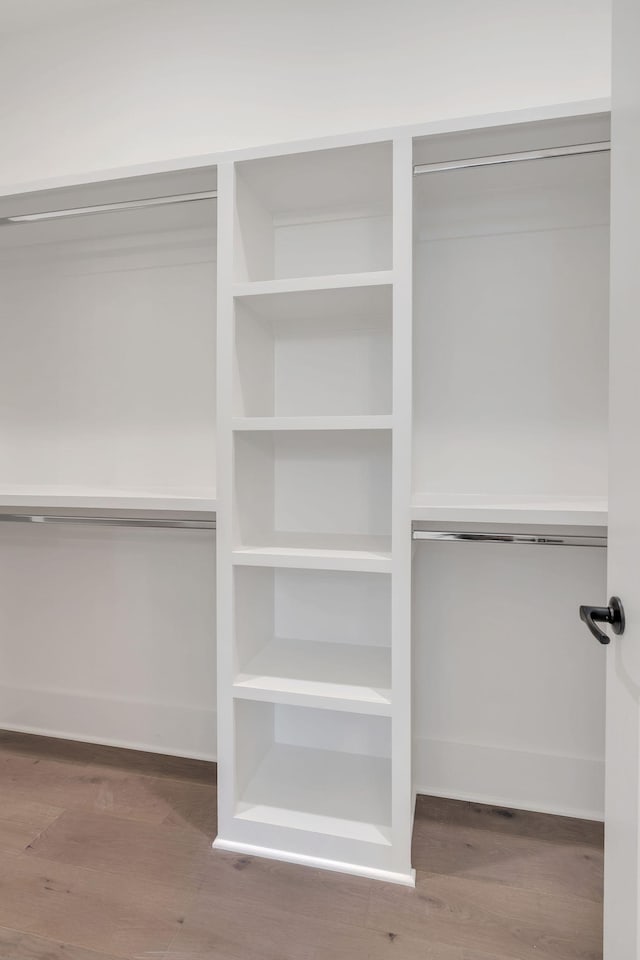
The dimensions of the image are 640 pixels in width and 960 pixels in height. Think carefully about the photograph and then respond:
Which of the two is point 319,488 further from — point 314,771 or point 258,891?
point 258,891

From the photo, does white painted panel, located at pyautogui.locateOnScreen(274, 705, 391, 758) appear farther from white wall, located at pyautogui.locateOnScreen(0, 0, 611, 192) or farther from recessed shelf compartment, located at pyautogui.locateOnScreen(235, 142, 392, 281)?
white wall, located at pyautogui.locateOnScreen(0, 0, 611, 192)

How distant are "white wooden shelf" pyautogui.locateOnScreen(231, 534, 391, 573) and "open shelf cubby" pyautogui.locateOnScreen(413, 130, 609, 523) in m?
0.23

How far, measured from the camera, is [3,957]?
1.18 m

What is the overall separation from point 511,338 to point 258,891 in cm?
170

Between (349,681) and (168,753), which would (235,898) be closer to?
(349,681)

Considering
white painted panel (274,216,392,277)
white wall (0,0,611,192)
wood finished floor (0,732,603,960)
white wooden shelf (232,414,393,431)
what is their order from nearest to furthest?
wood finished floor (0,732,603,960)
white wooden shelf (232,414,393,431)
white wall (0,0,611,192)
white painted panel (274,216,392,277)

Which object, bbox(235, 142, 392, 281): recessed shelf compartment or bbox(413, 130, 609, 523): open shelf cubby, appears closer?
bbox(235, 142, 392, 281): recessed shelf compartment

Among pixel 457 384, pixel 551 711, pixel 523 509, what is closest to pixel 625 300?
pixel 523 509

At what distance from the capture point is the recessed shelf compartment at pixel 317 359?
5.38 ft

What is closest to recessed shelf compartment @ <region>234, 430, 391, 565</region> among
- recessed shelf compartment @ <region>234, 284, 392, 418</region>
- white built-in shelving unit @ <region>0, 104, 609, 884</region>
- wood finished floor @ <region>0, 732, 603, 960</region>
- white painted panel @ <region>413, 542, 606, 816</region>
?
white built-in shelving unit @ <region>0, 104, 609, 884</region>

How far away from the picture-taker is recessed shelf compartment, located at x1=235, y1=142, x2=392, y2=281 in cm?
147

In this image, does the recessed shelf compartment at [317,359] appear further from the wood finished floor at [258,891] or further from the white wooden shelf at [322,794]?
the wood finished floor at [258,891]

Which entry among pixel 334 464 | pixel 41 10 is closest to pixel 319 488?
pixel 334 464

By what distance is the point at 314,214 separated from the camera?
177 cm
